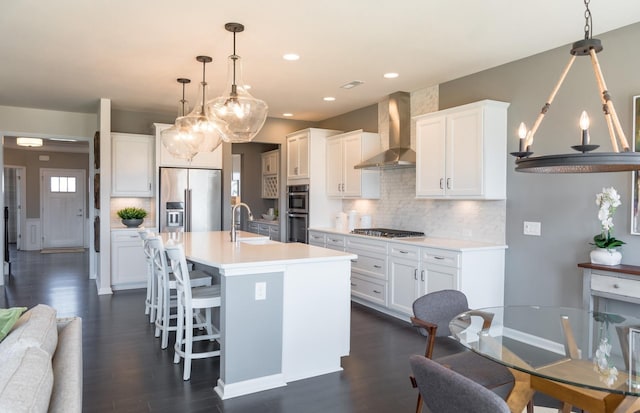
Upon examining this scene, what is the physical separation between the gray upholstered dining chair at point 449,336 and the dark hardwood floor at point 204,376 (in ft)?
2.04

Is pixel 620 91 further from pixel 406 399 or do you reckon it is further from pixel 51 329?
pixel 51 329

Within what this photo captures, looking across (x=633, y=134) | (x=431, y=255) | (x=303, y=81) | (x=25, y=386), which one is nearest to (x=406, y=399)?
(x=431, y=255)

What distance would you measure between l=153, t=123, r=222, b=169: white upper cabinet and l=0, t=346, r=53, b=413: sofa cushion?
5.09 meters

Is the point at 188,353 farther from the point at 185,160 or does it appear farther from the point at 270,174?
the point at 270,174

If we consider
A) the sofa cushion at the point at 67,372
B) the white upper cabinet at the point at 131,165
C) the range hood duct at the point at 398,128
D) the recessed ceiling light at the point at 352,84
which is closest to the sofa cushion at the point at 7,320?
the sofa cushion at the point at 67,372

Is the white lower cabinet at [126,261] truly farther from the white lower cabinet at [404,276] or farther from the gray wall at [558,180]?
the gray wall at [558,180]

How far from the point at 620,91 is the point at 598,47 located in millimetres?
2238

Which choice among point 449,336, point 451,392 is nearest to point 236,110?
point 449,336

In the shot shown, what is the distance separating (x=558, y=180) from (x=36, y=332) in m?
3.99

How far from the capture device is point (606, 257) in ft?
11.0

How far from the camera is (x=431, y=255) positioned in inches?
178

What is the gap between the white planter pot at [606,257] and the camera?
3.35 meters

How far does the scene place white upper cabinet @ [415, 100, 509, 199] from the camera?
4297 millimetres

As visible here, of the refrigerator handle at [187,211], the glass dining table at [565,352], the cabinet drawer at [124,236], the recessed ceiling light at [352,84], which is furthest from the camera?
the refrigerator handle at [187,211]
